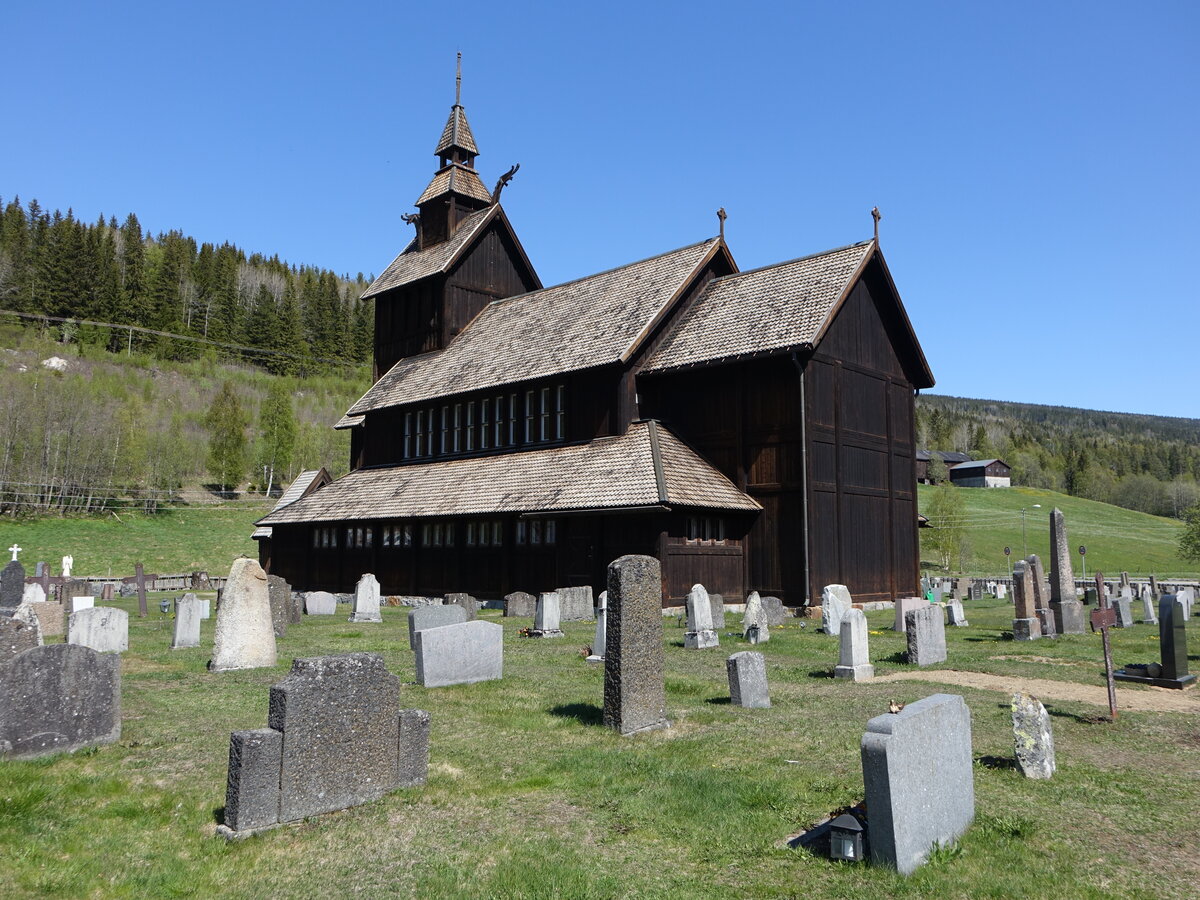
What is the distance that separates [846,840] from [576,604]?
18.4 meters

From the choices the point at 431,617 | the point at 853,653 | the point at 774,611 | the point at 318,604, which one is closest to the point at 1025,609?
the point at 774,611

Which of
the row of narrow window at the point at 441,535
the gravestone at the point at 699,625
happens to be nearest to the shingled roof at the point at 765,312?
the row of narrow window at the point at 441,535

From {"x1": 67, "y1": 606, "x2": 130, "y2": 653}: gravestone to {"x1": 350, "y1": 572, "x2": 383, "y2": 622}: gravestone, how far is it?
9168 mm

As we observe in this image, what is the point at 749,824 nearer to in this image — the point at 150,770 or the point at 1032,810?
the point at 1032,810

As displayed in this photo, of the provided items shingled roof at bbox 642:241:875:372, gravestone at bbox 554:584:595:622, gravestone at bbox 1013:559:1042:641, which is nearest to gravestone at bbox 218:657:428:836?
gravestone at bbox 1013:559:1042:641

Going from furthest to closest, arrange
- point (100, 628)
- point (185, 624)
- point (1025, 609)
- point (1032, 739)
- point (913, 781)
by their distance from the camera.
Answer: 1. point (1025, 609)
2. point (185, 624)
3. point (100, 628)
4. point (1032, 739)
5. point (913, 781)

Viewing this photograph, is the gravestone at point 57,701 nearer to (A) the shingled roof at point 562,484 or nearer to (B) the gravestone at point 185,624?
(B) the gravestone at point 185,624

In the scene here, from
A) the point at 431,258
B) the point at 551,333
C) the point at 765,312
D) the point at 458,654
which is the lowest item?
the point at 458,654

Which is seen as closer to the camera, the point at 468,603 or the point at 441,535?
the point at 468,603

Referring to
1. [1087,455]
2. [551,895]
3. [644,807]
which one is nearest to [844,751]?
[644,807]

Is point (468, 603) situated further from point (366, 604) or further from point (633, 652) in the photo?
point (633, 652)

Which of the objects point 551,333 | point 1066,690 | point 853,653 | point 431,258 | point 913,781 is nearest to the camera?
point 913,781

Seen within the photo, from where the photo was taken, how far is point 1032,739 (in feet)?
26.0

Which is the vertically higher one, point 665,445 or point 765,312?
point 765,312
